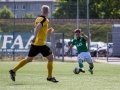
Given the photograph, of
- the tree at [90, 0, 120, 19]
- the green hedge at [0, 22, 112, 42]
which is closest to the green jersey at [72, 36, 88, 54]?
the green hedge at [0, 22, 112, 42]

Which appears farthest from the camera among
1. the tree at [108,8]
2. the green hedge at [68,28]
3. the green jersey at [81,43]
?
the tree at [108,8]

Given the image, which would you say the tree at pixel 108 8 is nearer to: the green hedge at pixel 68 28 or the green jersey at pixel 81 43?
the green hedge at pixel 68 28

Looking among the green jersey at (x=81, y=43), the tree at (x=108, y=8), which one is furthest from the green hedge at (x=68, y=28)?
the green jersey at (x=81, y=43)

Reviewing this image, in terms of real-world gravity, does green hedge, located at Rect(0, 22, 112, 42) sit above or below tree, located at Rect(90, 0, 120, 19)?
below

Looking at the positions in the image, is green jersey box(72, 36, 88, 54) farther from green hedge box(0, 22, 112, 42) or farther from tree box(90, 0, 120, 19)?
tree box(90, 0, 120, 19)

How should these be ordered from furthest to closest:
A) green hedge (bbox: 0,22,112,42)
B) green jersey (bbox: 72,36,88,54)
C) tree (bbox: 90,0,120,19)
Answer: tree (bbox: 90,0,120,19) < green hedge (bbox: 0,22,112,42) < green jersey (bbox: 72,36,88,54)

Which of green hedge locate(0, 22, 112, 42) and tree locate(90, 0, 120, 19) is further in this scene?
tree locate(90, 0, 120, 19)

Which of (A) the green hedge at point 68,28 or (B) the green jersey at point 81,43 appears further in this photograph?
(A) the green hedge at point 68,28

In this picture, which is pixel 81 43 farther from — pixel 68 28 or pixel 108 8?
pixel 108 8

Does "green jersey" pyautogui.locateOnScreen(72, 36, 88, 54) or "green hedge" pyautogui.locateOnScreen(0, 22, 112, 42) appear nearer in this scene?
"green jersey" pyautogui.locateOnScreen(72, 36, 88, 54)

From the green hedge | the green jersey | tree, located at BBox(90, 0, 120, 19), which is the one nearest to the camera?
the green jersey

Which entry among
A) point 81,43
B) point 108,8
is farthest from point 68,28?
point 108,8

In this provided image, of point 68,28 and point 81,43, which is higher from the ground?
point 68,28

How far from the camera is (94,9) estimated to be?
63938mm
